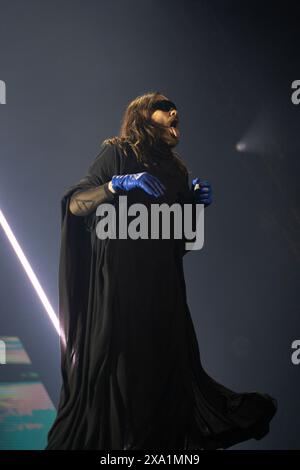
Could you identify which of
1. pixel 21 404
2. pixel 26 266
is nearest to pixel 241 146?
pixel 26 266

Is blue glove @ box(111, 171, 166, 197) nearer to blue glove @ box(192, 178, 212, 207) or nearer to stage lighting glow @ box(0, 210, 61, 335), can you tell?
blue glove @ box(192, 178, 212, 207)

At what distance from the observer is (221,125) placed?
2.53 metres

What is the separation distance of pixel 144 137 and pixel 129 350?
2.37 feet

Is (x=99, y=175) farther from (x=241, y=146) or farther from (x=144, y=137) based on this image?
(x=241, y=146)

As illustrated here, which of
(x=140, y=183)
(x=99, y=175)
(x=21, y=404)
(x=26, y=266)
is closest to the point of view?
(x=140, y=183)

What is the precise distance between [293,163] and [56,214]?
1.04m

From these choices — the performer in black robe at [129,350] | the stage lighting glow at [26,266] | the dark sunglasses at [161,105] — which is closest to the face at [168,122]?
the dark sunglasses at [161,105]

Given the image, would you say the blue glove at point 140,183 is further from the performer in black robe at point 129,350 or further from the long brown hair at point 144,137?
the long brown hair at point 144,137

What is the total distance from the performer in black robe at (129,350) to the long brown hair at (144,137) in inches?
0.8

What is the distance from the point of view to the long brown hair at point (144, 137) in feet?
6.63

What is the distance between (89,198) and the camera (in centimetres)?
190

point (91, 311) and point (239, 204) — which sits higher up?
point (239, 204)
